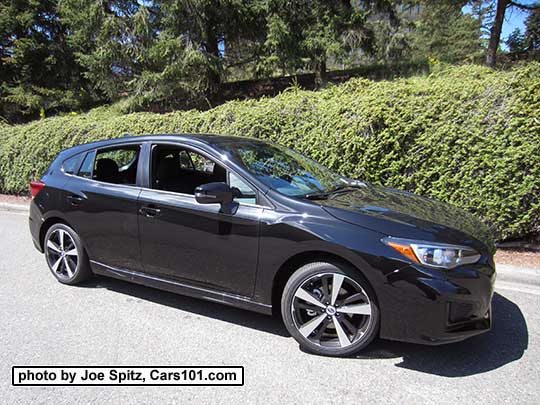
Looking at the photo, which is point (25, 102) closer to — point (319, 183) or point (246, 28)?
point (246, 28)

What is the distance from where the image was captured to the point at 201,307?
12.0 feet

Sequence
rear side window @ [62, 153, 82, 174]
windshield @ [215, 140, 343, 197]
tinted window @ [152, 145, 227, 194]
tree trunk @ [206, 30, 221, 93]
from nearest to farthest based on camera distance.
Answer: windshield @ [215, 140, 343, 197] → tinted window @ [152, 145, 227, 194] → rear side window @ [62, 153, 82, 174] → tree trunk @ [206, 30, 221, 93]

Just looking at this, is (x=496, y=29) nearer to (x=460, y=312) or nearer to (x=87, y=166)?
(x=460, y=312)

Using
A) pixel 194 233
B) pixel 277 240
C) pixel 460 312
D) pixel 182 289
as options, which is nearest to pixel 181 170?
pixel 194 233

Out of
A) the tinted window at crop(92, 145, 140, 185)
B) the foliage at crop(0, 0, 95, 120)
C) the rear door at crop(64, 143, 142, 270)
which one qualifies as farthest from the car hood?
the foliage at crop(0, 0, 95, 120)

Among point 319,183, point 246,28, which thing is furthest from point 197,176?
point 246,28

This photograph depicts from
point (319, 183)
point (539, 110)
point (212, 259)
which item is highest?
point (539, 110)

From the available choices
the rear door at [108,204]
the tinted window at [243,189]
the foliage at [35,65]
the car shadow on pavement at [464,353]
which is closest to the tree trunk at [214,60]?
the foliage at [35,65]

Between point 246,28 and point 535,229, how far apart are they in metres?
11.5

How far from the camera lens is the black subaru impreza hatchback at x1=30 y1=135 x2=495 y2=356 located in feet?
8.27

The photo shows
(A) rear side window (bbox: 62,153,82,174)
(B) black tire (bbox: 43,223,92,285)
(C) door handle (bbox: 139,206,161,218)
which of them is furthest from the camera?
(A) rear side window (bbox: 62,153,82,174)

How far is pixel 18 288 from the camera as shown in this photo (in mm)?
4184

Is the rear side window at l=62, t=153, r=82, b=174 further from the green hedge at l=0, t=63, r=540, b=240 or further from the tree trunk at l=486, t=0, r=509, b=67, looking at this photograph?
the tree trunk at l=486, t=0, r=509, b=67

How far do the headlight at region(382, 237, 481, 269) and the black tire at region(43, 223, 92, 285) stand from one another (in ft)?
10.2
